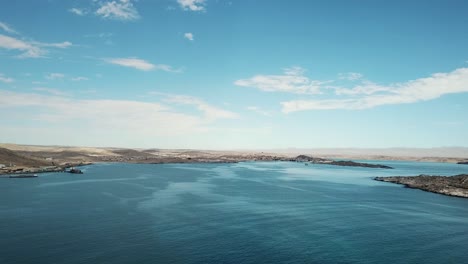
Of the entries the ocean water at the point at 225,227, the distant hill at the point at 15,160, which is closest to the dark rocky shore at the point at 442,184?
the ocean water at the point at 225,227

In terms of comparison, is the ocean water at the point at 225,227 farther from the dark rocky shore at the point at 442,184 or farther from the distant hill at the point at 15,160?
the distant hill at the point at 15,160

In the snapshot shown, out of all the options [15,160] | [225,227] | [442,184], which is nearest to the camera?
[225,227]

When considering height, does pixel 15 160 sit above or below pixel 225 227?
above

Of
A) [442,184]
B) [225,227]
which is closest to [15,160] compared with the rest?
[225,227]

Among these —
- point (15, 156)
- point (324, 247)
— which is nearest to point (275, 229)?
point (324, 247)

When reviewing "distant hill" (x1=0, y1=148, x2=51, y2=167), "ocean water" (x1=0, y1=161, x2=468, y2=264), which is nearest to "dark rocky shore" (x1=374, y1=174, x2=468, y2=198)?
"ocean water" (x1=0, y1=161, x2=468, y2=264)

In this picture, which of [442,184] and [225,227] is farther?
[442,184]

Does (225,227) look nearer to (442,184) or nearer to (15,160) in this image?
(442,184)

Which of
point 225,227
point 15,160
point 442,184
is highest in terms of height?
point 442,184

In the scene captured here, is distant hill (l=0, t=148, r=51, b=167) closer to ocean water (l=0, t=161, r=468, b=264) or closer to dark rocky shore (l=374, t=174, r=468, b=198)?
ocean water (l=0, t=161, r=468, b=264)
